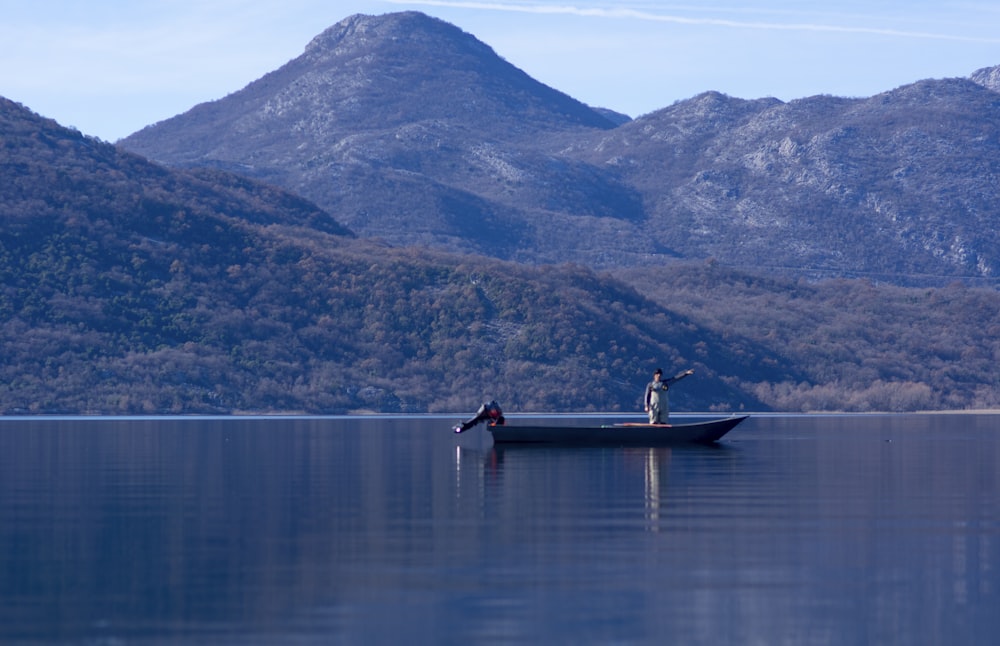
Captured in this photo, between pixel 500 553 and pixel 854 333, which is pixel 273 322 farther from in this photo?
pixel 500 553

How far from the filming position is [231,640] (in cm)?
1836

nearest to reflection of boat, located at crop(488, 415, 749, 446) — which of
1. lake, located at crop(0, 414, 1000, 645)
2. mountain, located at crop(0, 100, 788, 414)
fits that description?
lake, located at crop(0, 414, 1000, 645)

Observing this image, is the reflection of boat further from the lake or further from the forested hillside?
the forested hillside

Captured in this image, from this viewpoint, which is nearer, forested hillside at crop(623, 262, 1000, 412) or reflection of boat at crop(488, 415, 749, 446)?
reflection of boat at crop(488, 415, 749, 446)

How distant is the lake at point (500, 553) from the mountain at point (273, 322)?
260 ft

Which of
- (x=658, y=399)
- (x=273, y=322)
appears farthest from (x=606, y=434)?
(x=273, y=322)

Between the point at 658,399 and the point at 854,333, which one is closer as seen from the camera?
the point at 658,399

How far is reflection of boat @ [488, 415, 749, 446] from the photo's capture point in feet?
189

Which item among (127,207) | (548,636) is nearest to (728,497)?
(548,636)

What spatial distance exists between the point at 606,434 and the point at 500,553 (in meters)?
33.3

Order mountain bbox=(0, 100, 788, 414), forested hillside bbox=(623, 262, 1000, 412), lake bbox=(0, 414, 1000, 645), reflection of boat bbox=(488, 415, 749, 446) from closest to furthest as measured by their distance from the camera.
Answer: lake bbox=(0, 414, 1000, 645)
reflection of boat bbox=(488, 415, 749, 446)
mountain bbox=(0, 100, 788, 414)
forested hillside bbox=(623, 262, 1000, 412)

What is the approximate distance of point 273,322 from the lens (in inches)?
5497

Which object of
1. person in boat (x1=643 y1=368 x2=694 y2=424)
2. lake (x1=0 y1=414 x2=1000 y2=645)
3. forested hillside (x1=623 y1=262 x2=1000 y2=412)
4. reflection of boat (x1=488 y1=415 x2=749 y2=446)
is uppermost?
forested hillside (x1=623 y1=262 x2=1000 y2=412)

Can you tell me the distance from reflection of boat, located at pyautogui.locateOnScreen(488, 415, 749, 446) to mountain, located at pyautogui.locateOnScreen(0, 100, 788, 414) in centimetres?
6524
